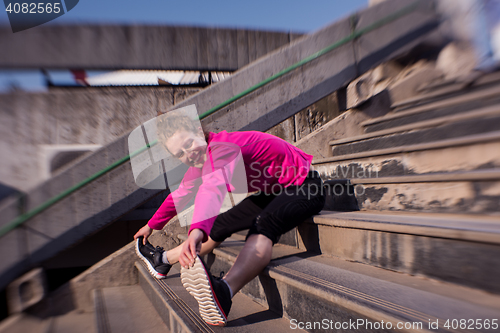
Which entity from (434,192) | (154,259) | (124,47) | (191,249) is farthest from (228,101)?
(124,47)

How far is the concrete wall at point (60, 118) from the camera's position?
3.27 m

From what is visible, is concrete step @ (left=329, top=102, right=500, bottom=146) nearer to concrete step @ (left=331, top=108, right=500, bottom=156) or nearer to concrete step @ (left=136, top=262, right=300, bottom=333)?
concrete step @ (left=331, top=108, right=500, bottom=156)

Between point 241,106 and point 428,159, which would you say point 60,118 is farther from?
point 428,159

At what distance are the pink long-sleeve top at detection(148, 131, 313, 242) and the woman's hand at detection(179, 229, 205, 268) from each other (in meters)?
0.10

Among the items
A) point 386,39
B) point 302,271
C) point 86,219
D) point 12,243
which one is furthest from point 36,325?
point 386,39

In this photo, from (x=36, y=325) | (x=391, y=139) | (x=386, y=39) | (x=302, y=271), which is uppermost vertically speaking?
(x=386, y=39)

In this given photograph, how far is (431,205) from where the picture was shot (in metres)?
1.57

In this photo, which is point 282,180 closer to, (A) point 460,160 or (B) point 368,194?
(B) point 368,194

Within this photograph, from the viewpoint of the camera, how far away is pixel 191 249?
122 cm

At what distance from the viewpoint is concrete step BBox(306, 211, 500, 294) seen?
95 centimetres

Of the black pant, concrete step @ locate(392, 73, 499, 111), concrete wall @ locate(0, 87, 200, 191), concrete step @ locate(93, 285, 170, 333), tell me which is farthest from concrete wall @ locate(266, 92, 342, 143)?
concrete step @ locate(93, 285, 170, 333)

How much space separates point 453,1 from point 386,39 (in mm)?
1076

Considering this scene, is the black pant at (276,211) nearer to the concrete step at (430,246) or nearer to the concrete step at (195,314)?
the concrete step at (430,246)

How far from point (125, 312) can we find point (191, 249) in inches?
43.6
